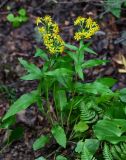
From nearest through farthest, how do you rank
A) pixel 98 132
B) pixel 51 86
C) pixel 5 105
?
pixel 98 132, pixel 51 86, pixel 5 105

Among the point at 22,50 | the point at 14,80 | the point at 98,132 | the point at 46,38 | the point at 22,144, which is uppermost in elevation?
the point at 46,38

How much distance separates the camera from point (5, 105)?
13.6 ft

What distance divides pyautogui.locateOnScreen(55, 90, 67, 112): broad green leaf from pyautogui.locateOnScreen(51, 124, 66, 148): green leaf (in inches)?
9.0

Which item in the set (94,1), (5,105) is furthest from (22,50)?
(94,1)

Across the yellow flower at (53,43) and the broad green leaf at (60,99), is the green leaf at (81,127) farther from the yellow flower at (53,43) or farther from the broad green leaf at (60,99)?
the yellow flower at (53,43)

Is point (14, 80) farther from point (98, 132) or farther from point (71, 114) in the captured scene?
point (98, 132)

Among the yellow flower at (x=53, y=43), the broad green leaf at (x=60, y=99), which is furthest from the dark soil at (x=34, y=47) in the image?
the yellow flower at (x=53, y=43)

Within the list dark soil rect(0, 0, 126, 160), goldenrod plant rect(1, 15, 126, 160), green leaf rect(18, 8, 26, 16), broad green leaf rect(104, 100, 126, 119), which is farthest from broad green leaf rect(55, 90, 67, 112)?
green leaf rect(18, 8, 26, 16)

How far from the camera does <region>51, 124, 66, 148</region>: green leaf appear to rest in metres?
3.46

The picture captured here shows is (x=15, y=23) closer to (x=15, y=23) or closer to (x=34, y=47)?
(x=15, y=23)

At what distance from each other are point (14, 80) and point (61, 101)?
2.93 ft

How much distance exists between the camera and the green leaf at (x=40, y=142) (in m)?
3.62

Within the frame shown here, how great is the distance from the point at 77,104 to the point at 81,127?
214 mm

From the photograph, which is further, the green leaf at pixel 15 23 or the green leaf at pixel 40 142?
the green leaf at pixel 15 23
